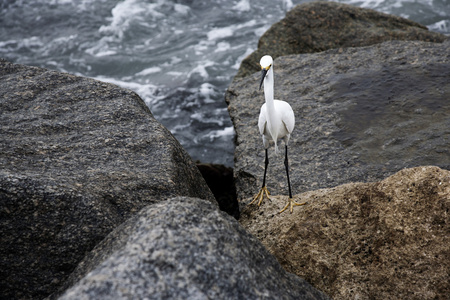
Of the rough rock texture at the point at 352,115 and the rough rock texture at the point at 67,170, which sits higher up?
the rough rock texture at the point at 67,170

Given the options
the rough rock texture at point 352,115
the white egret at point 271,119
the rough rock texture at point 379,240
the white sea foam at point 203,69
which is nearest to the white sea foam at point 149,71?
the white sea foam at point 203,69

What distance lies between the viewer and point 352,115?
471 cm

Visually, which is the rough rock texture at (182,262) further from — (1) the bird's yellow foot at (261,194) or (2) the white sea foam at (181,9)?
(2) the white sea foam at (181,9)

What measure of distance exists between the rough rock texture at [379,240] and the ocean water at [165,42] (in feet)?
15.1

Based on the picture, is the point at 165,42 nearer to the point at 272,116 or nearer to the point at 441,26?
the point at 441,26

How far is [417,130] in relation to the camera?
14.1ft

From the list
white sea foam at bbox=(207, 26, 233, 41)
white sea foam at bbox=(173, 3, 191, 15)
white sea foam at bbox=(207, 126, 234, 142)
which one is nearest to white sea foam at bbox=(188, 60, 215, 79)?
white sea foam at bbox=(207, 26, 233, 41)

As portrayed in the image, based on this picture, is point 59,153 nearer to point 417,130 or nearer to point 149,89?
point 417,130

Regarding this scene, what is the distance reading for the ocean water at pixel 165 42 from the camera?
8172 mm

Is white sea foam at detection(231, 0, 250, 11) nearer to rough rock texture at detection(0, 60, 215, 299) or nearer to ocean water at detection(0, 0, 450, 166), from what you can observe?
ocean water at detection(0, 0, 450, 166)

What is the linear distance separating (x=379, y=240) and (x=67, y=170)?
2.10 meters

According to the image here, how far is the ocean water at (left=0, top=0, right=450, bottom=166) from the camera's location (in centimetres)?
817

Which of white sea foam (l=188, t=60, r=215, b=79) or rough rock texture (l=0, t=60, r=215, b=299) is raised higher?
rough rock texture (l=0, t=60, r=215, b=299)

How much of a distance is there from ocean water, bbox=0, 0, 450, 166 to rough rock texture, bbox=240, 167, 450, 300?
460 cm
